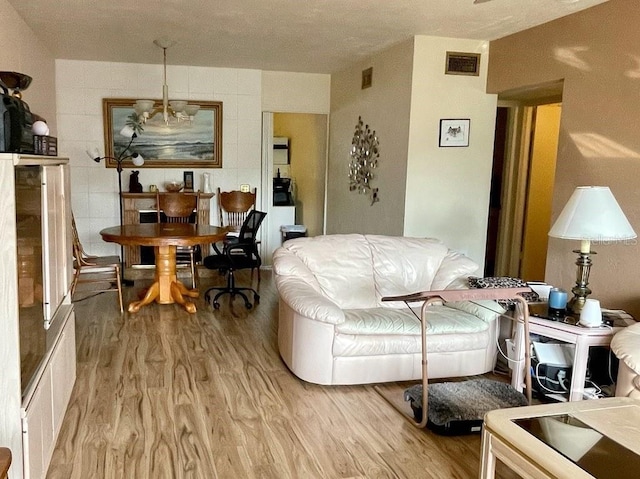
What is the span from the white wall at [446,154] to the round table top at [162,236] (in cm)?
184

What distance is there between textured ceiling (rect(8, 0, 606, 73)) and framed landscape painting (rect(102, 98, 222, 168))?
778mm

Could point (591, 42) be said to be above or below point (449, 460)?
above

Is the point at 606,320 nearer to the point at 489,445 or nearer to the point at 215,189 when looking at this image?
the point at 489,445

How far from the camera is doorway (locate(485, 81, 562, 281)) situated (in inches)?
233

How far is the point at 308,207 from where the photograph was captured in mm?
8281

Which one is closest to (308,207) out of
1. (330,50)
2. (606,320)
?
(330,50)

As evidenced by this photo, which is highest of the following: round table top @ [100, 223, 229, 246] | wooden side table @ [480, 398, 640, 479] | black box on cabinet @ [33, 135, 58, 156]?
black box on cabinet @ [33, 135, 58, 156]

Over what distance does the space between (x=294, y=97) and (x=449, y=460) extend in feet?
18.0

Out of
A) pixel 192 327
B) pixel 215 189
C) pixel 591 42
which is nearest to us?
pixel 591 42

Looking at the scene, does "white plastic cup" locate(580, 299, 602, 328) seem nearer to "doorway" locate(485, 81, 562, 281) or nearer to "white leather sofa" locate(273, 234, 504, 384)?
"white leather sofa" locate(273, 234, 504, 384)

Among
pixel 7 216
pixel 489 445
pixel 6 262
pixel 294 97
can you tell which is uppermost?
pixel 294 97

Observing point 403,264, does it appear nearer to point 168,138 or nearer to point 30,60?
point 30,60

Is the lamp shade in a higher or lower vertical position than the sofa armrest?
higher

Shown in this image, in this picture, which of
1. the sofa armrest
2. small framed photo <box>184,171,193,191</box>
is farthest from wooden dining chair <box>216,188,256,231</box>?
the sofa armrest
